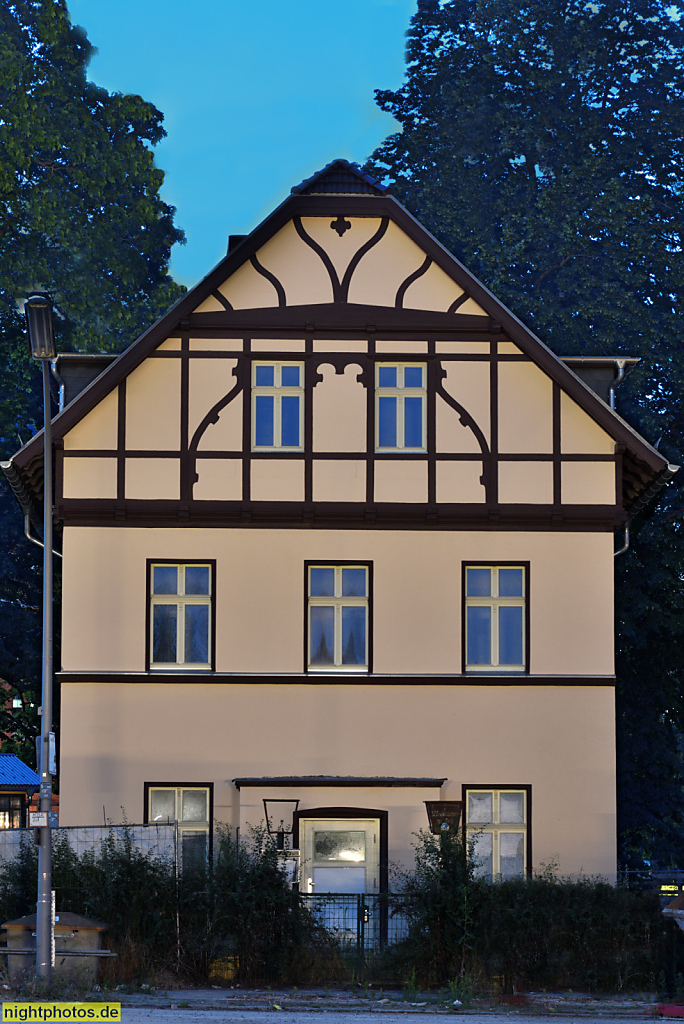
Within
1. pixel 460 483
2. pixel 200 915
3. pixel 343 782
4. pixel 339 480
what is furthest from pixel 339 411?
pixel 200 915

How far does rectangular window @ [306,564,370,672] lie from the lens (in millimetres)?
23203

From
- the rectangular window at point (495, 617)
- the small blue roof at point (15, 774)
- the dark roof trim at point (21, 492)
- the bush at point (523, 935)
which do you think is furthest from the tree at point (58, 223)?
the bush at point (523, 935)

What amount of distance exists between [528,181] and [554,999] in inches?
975

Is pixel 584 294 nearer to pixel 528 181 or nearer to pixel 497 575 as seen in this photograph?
pixel 528 181

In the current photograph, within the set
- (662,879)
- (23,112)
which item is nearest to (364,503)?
(662,879)

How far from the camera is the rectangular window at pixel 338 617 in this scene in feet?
76.1

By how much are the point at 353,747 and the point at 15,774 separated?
23.7 m

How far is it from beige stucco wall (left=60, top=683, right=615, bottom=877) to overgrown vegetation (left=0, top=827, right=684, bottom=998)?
3.52 meters

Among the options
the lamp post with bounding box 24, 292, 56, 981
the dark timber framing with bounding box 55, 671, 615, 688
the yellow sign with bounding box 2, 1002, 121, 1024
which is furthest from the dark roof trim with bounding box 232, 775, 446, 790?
the yellow sign with bounding box 2, 1002, 121, 1024

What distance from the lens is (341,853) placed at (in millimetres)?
22438

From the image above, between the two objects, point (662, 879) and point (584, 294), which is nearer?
point (662, 879)

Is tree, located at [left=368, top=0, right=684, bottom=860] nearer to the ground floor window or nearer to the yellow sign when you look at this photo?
the yellow sign

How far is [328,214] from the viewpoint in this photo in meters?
23.8

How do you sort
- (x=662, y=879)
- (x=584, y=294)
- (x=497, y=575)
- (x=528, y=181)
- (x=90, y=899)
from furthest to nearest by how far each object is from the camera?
1. (x=528, y=181)
2. (x=584, y=294)
3. (x=497, y=575)
4. (x=662, y=879)
5. (x=90, y=899)
